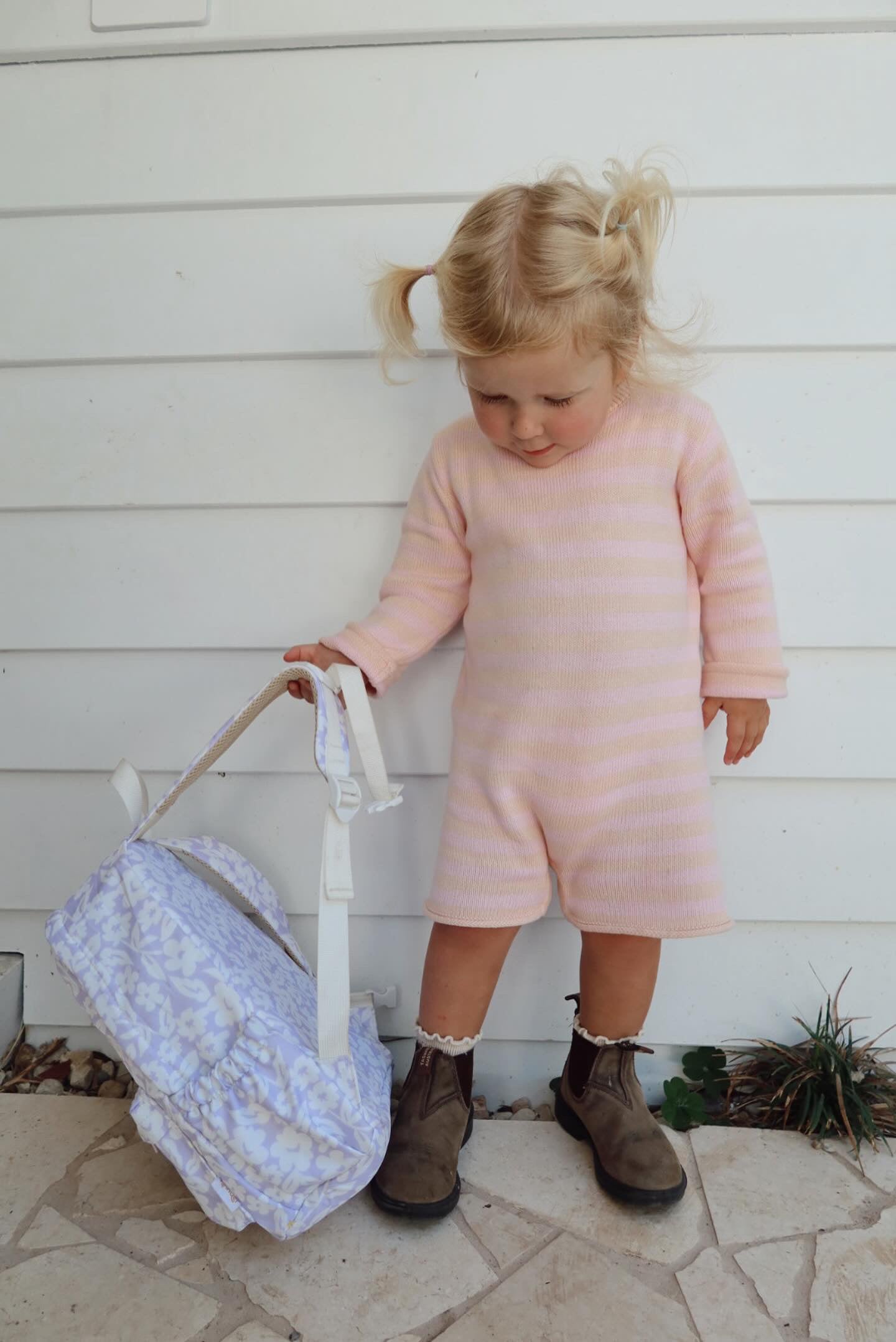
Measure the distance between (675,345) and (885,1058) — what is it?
1304 millimetres

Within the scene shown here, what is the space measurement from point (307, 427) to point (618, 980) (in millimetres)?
1047

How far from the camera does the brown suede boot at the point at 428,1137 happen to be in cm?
143

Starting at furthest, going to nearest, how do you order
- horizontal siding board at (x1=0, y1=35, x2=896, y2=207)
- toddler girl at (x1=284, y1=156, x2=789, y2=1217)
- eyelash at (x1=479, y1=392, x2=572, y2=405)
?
horizontal siding board at (x1=0, y1=35, x2=896, y2=207) < toddler girl at (x1=284, y1=156, x2=789, y2=1217) < eyelash at (x1=479, y1=392, x2=572, y2=405)

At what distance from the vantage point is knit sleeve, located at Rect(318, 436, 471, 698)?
1574 millimetres

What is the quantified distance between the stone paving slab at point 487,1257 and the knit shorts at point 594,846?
0.41 meters

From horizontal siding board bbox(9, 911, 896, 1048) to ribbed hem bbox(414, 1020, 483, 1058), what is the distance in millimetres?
240

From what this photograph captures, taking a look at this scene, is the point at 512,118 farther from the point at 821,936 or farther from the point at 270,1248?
the point at 270,1248

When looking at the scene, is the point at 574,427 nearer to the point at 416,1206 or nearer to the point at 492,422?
the point at 492,422

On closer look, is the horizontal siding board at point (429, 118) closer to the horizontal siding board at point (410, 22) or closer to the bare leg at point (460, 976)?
the horizontal siding board at point (410, 22)

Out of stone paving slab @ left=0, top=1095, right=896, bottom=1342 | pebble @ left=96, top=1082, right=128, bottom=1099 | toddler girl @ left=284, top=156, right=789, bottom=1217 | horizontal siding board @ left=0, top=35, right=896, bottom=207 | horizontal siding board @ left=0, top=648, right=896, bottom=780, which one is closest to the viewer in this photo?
stone paving slab @ left=0, top=1095, right=896, bottom=1342

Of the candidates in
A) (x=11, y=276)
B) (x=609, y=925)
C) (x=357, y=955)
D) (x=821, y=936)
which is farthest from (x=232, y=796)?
(x=821, y=936)

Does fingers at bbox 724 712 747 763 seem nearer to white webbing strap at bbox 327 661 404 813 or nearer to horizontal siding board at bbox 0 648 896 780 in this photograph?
horizontal siding board at bbox 0 648 896 780

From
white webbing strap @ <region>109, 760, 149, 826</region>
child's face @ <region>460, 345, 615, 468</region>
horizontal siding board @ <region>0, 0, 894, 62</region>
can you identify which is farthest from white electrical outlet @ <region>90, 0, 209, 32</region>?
white webbing strap @ <region>109, 760, 149, 826</region>

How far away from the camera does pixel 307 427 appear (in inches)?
66.8
